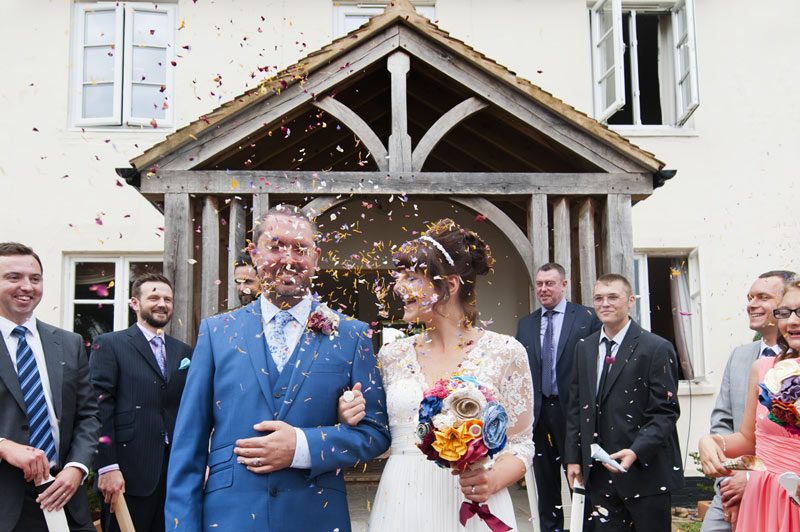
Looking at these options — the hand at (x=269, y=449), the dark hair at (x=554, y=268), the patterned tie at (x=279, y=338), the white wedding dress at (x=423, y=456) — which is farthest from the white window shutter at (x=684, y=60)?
the hand at (x=269, y=449)

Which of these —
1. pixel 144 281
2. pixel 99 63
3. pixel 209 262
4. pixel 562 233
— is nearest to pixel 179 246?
pixel 209 262

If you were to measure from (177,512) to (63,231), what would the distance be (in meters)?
7.72

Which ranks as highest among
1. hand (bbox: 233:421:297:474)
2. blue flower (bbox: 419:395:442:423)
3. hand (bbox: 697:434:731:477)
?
blue flower (bbox: 419:395:442:423)

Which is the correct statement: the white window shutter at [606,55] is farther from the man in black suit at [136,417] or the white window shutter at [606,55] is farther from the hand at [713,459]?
the man in black suit at [136,417]

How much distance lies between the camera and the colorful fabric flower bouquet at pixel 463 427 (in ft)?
9.29

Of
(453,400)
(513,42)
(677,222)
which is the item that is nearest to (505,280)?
(677,222)

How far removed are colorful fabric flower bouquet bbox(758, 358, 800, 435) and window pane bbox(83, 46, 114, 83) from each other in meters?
Result: 9.21

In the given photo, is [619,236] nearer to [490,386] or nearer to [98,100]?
[490,386]

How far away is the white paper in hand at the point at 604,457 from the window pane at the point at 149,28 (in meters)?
8.14

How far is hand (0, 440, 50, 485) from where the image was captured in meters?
3.76

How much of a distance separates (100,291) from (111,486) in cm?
533

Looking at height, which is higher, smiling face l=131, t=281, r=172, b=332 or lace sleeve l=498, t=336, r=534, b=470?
smiling face l=131, t=281, r=172, b=332

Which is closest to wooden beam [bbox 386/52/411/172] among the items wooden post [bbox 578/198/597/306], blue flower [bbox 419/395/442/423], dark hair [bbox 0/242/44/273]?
wooden post [bbox 578/198/597/306]

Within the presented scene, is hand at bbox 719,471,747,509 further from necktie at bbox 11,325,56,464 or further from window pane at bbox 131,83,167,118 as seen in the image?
window pane at bbox 131,83,167,118
